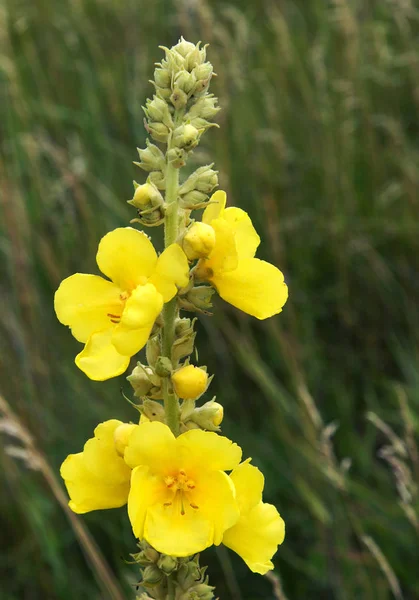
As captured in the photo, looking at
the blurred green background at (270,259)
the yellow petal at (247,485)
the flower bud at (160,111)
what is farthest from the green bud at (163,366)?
the blurred green background at (270,259)

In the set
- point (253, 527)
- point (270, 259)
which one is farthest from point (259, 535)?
point (270, 259)

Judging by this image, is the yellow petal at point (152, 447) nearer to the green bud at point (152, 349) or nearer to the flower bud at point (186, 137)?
the green bud at point (152, 349)

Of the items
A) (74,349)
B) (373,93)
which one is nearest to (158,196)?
(74,349)

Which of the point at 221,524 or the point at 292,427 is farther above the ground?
the point at 221,524

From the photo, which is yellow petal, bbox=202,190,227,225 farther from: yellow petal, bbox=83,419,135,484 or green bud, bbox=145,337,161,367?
yellow petal, bbox=83,419,135,484

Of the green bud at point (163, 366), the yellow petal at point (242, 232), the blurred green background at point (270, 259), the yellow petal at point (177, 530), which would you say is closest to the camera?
the yellow petal at point (177, 530)

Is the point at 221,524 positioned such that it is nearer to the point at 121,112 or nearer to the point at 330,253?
the point at 330,253

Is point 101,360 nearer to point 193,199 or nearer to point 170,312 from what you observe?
point 170,312
